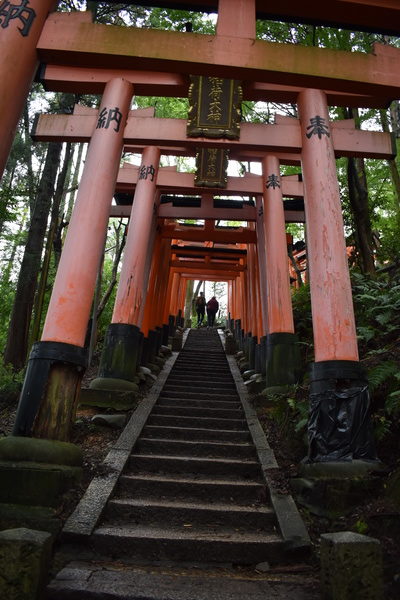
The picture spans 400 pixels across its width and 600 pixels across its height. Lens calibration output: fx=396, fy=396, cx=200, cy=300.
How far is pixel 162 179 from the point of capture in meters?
9.96

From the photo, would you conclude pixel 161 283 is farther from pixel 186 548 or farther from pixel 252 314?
pixel 186 548

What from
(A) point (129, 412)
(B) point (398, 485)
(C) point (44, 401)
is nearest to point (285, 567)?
(B) point (398, 485)

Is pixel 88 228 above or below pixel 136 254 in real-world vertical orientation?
below

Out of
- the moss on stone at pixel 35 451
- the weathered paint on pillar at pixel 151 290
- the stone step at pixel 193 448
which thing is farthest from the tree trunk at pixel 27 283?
the moss on stone at pixel 35 451

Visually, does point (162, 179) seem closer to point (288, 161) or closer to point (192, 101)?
point (288, 161)

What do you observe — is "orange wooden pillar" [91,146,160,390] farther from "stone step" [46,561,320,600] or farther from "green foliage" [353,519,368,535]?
"green foliage" [353,519,368,535]

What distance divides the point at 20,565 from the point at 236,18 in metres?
6.36

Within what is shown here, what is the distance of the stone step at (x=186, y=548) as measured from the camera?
11.6 ft

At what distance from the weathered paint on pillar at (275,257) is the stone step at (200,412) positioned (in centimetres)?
177

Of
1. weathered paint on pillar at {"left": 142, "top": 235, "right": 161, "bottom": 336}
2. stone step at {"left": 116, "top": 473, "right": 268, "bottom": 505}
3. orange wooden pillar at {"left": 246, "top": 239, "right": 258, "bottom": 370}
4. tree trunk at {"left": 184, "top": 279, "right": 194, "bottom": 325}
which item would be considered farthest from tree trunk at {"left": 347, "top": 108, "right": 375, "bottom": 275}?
tree trunk at {"left": 184, "top": 279, "right": 194, "bottom": 325}

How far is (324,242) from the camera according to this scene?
5113mm

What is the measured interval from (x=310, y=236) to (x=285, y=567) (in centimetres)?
377

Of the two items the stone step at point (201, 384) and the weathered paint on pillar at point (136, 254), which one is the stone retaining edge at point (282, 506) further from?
the weathered paint on pillar at point (136, 254)

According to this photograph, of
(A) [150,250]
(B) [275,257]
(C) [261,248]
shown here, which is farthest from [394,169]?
(A) [150,250]
